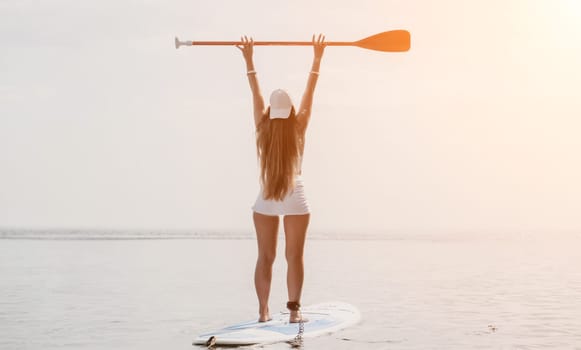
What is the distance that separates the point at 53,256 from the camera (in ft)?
58.3

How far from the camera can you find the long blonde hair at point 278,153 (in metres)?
7.45

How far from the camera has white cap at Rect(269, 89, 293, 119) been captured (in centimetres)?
754

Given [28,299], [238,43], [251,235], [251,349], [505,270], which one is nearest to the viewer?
[251,349]

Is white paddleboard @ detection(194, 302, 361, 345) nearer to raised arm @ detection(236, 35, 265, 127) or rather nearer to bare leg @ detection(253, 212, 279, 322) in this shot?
bare leg @ detection(253, 212, 279, 322)

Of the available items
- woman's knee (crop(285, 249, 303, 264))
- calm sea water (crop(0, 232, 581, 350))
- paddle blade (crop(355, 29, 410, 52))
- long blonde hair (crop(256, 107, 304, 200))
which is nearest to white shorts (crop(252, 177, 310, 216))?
long blonde hair (crop(256, 107, 304, 200))

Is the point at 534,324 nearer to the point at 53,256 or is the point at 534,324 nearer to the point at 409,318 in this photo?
the point at 409,318

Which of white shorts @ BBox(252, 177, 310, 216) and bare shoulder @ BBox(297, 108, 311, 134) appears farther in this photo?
bare shoulder @ BBox(297, 108, 311, 134)

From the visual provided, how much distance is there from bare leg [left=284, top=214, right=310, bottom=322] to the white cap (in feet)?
3.01

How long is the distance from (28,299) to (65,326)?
7.25ft

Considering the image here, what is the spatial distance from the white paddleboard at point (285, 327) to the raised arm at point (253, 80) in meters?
1.85

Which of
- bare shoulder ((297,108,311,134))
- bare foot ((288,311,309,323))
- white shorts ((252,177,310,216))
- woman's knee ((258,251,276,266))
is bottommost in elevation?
bare foot ((288,311,309,323))

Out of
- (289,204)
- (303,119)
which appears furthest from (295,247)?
(303,119)

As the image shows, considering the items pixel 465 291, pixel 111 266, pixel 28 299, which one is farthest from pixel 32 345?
pixel 111 266

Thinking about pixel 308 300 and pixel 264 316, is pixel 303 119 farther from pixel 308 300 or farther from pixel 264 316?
pixel 308 300
